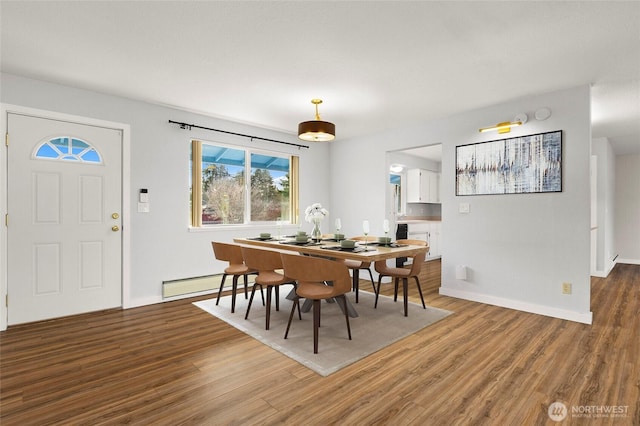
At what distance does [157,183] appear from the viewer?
4.17 metres

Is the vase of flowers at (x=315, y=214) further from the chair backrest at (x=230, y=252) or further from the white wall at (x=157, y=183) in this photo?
the white wall at (x=157, y=183)

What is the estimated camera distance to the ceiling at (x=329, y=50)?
2.21m

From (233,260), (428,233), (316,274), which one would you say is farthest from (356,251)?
(428,233)

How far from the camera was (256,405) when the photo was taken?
194cm

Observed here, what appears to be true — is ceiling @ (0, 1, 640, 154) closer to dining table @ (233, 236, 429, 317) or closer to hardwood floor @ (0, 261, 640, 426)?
dining table @ (233, 236, 429, 317)

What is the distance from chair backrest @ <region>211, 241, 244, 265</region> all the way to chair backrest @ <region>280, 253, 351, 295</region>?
3.63 ft

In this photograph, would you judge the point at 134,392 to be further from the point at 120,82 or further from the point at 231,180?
the point at 231,180

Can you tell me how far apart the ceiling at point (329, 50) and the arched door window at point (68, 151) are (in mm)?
636

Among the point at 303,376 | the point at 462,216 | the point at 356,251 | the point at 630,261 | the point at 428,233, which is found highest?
the point at 462,216

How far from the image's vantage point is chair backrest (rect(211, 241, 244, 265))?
12.3 feet

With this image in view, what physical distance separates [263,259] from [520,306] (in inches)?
122

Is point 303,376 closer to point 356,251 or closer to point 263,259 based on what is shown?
point 356,251

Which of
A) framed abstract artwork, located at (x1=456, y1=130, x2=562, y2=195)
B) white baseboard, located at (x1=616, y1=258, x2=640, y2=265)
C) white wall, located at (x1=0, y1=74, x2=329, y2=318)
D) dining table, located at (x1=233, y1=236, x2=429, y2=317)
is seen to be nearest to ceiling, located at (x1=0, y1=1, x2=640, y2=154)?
white wall, located at (x1=0, y1=74, x2=329, y2=318)

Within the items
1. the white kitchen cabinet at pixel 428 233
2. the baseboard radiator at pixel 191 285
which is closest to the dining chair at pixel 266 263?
the baseboard radiator at pixel 191 285
